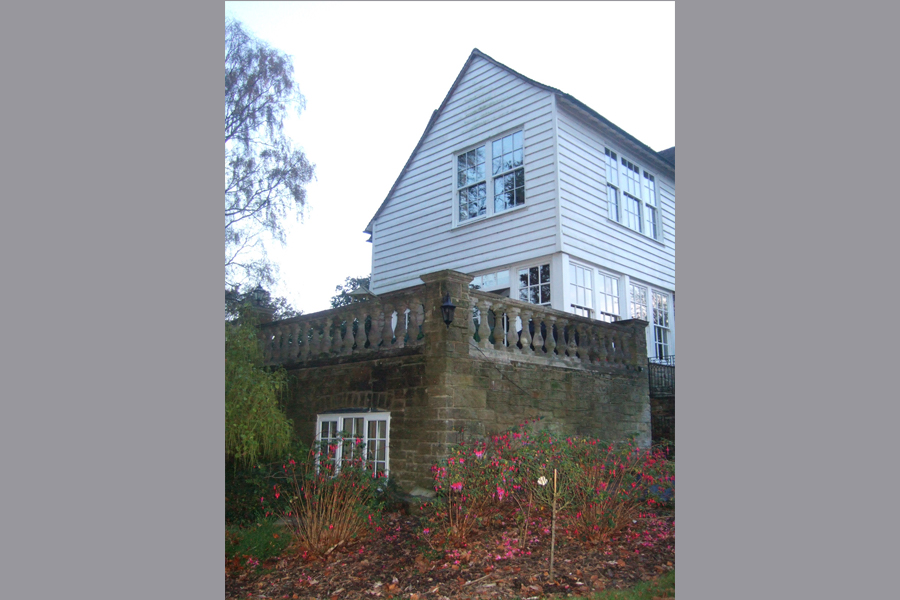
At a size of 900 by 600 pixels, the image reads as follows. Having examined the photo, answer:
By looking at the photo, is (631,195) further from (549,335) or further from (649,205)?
(549,335)

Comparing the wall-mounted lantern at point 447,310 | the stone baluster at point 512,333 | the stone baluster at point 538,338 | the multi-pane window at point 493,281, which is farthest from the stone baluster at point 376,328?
the multi-pane window at point 493,281

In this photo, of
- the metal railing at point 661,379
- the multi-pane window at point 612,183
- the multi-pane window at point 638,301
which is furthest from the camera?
the multi-pane window at point 638,301

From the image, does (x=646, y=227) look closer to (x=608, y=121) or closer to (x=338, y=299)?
(x=608, y=121)

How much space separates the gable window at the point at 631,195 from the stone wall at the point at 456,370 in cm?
273

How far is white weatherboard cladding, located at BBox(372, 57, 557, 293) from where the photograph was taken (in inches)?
438

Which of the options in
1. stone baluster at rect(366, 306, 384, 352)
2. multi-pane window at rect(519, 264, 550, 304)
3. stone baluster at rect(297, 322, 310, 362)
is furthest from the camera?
multi-pane window at rect(519, 264, 550, 304)

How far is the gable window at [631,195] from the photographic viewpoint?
1235 centimetres

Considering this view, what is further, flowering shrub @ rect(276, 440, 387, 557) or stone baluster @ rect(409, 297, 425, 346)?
stone baluster @ rect(409, 297, 425, 346)

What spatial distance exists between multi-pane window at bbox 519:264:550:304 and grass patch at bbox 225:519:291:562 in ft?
19.1

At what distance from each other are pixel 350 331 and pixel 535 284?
366 centimetres

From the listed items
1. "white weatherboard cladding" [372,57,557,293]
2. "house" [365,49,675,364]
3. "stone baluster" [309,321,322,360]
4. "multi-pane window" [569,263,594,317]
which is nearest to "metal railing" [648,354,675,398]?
"house" [365,49,675,364]

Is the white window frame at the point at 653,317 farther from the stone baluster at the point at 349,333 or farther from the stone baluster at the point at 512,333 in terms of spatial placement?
the stone baluster at the point at 349,333

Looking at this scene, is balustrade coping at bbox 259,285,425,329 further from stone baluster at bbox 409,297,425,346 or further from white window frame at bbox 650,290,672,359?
white window frame at bbox 650,290,672,359

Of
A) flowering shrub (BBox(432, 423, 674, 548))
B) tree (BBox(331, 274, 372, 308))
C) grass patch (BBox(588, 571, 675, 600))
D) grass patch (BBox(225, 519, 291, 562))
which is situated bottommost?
grass patch (BBox(225, 519, 291, 562))
